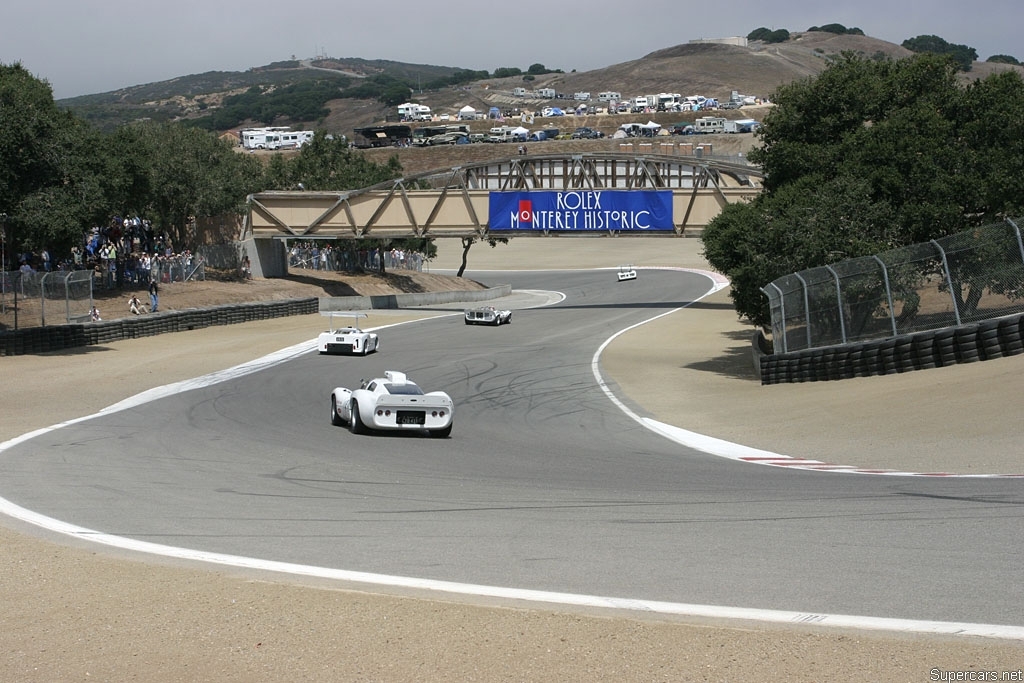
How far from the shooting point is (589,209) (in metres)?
54.8

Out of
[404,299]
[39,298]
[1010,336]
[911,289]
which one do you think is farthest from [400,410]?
[404,299]

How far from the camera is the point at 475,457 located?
16.0m

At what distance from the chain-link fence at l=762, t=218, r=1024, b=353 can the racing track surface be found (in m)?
4.93

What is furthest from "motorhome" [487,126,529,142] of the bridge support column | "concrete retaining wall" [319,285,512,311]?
the bridge support column

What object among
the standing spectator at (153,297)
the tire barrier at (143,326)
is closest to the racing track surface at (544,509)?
the tire barrier at (143,326)

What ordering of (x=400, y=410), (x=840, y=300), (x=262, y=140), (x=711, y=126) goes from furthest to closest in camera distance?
1. (x=262, y=140)
2. (x=711, y=126)
3. (x=840, y=300)
4. (x=400, y=410)

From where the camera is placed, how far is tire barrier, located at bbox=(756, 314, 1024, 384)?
2016 centimetres

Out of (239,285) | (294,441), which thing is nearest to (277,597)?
(294,441)

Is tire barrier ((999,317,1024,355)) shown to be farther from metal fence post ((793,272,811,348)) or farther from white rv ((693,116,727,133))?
white rv ((693,116,727,133))

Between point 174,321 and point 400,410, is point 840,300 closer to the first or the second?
point 400,410

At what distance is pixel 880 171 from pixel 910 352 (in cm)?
909

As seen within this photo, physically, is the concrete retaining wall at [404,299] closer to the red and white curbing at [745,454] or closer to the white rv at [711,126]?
the red and white curbing at [745,454]

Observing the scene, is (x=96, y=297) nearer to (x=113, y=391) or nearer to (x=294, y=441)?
(x=113, y=391)

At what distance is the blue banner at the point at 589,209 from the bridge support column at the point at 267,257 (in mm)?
13315
